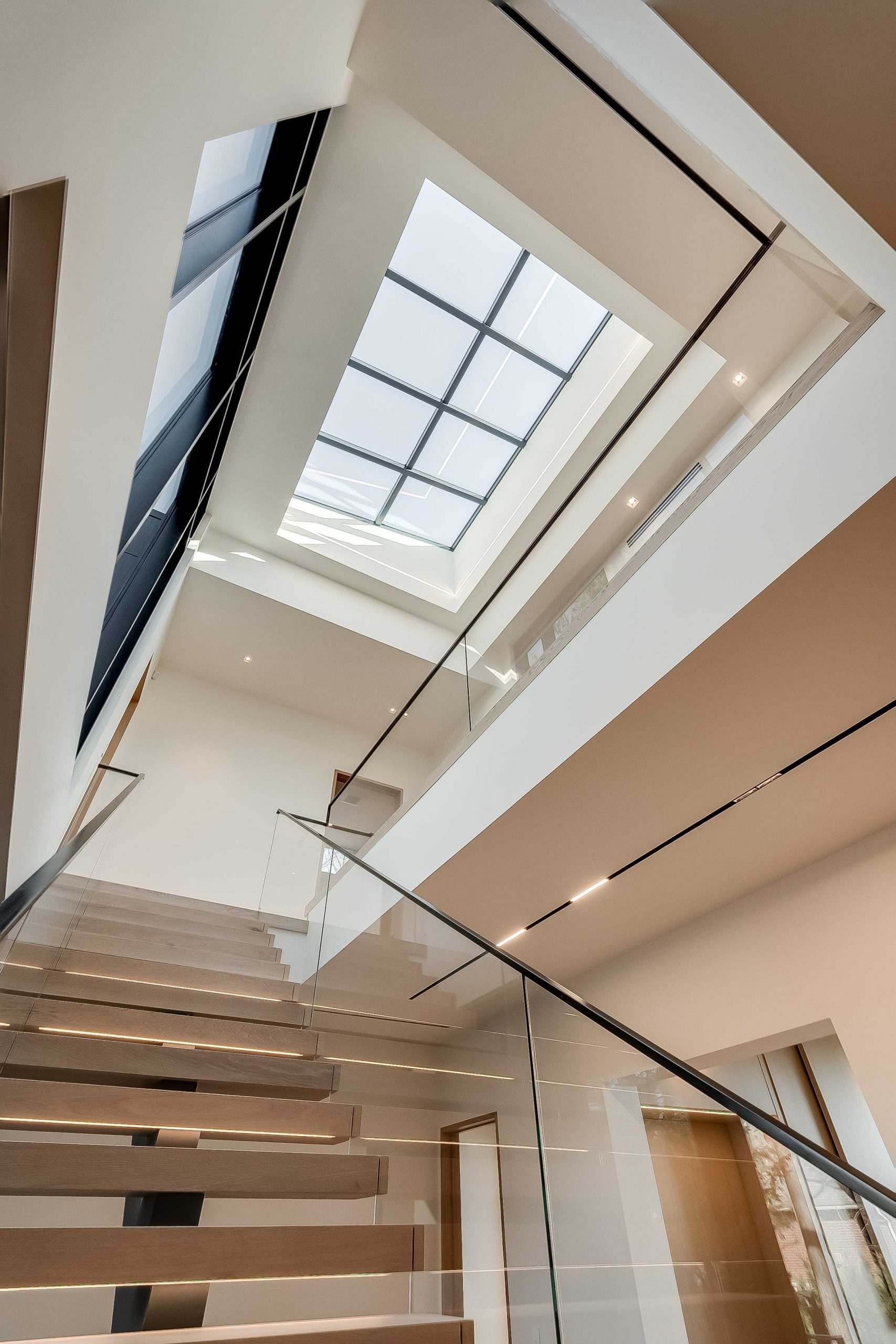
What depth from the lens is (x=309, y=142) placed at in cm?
456

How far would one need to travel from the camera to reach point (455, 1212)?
6.35 feet

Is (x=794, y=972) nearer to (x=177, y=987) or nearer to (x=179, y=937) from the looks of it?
(x=177, y=987)

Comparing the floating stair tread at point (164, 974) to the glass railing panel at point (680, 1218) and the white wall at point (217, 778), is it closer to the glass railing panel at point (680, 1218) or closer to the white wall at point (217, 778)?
the glass railing panel at point (680, 1218)

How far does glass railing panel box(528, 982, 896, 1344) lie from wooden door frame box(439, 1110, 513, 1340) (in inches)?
12.4

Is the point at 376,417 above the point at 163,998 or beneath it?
above

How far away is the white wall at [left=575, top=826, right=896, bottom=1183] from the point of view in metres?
3.38

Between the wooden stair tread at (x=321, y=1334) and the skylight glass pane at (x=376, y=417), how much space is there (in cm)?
676

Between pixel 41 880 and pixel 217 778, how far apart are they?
546 cm

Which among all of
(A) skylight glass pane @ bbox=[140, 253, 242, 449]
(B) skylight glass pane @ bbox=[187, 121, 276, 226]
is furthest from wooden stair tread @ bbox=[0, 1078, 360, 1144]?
(B) skylight glass pane @ bbox=[187, 121, 276, 226]

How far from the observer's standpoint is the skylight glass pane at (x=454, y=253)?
18.7 feet

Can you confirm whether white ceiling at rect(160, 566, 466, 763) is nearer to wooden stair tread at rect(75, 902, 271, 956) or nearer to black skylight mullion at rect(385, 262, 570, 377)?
black skylight mullion at rect(385, 262, 570, 377)

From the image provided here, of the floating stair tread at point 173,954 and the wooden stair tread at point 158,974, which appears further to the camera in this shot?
the floating stair tread at point 173,954

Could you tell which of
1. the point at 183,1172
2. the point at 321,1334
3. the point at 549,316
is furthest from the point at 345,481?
the point at 321,1334

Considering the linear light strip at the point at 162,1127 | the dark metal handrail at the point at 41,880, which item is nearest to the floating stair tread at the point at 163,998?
the dark metal handrail at the point at 41,880
